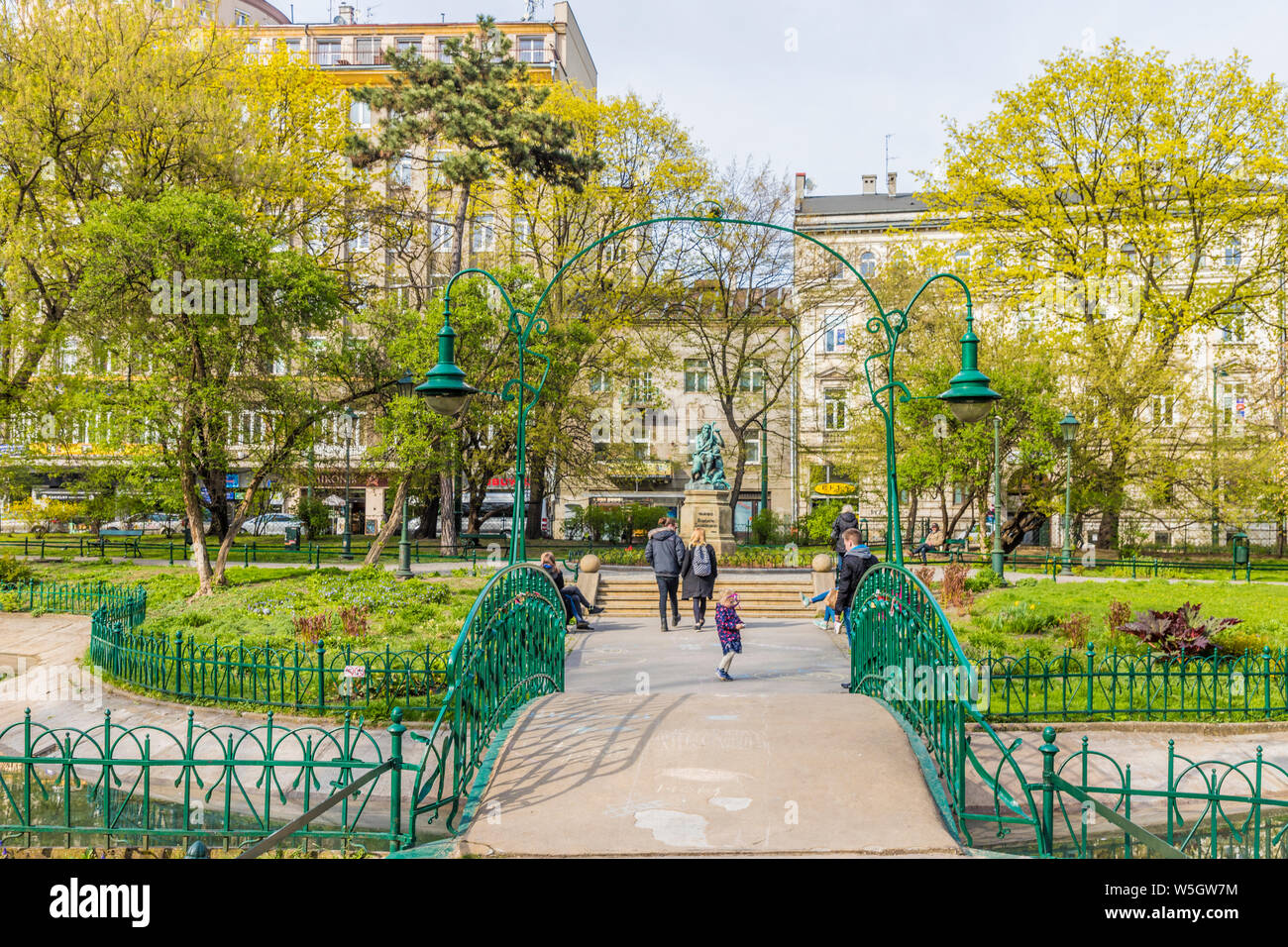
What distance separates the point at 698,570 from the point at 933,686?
8.33 meters

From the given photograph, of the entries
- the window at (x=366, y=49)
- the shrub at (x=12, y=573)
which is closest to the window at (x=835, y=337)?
the window at (x=366, y=49)

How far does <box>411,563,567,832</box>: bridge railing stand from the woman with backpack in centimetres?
500

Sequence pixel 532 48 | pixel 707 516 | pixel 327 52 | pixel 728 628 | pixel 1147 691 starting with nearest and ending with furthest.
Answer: pixel 1147 691 < pixel 728 628 < pixel 707 516 < pixel 532 48 < pixel 327 52

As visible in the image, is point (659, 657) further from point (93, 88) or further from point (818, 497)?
point (818, 497)

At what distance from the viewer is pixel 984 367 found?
2830 cm

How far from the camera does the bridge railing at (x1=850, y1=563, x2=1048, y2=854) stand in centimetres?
640

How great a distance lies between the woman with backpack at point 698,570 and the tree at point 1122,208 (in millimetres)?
16930

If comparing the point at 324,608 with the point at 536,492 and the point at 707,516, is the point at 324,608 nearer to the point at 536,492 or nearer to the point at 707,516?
the point at 707,516

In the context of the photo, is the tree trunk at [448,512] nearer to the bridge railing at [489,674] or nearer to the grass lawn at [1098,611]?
the grass lawn at [1098,611]

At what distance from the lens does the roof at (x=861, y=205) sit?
4653 cm

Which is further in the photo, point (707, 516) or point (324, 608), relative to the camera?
point (707, 516)

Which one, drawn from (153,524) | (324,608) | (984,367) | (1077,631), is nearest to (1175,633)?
(1077,631)

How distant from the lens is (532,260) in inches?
1476
